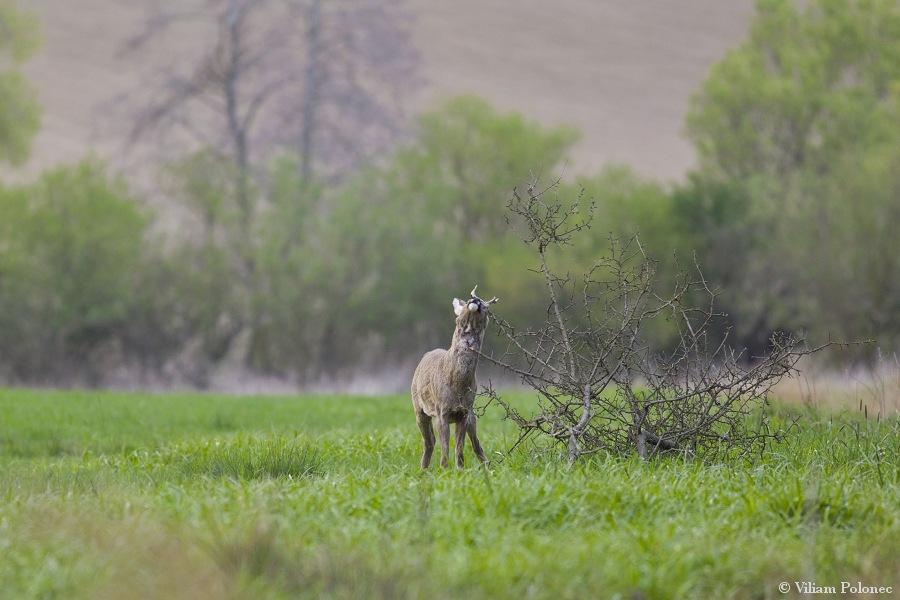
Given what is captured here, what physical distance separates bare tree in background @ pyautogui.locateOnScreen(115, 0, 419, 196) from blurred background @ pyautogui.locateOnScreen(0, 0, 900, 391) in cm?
8

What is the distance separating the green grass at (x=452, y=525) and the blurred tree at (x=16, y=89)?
26.4 meters

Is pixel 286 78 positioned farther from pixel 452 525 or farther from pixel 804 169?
pixel 452 525

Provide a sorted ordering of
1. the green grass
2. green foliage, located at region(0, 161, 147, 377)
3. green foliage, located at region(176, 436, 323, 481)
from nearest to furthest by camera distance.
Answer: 1. the green grass
2. green foliage, located at region(176, 436, 323, 481)
3. green foliage, located at region(0, 161, 147, 377)

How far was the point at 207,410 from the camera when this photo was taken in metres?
16.4

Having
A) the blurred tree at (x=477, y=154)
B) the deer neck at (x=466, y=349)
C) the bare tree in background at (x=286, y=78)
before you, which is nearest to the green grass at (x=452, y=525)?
the deer neck at (x=466, y=349)

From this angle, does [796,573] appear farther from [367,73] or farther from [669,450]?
[367,73]

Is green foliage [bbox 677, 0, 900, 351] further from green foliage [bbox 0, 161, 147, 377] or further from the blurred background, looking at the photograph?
green foliage [bbox 0, 161, 147, 377]

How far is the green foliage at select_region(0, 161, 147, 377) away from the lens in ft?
86.6

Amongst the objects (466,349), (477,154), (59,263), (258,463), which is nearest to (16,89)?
(59,263)

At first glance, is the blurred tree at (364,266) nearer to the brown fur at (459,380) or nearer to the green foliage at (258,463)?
the green foliage at (258,463)

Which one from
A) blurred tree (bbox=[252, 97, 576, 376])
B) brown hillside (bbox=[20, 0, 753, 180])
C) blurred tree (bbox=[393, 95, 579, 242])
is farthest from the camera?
brown hillside (bbox=[20, 0, 753, 180])

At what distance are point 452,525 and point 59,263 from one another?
76.6 feet

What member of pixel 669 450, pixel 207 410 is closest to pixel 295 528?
pixel 669 450

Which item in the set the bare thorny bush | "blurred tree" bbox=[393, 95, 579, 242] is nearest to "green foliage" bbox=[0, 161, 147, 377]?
"blurred tree" bbox=[393, 95, 579, 242]
